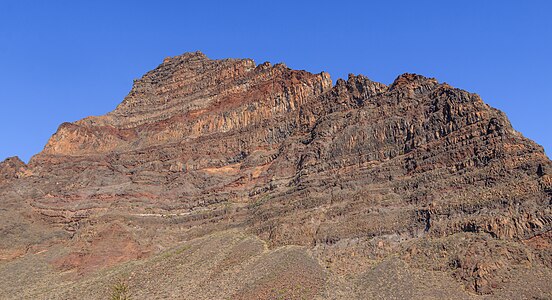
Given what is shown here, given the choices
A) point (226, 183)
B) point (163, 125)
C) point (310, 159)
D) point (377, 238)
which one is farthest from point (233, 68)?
point (377, 238)

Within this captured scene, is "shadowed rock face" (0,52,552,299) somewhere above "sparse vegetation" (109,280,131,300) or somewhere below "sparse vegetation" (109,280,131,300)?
above

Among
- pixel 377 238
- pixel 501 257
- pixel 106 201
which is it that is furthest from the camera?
pixel 106 201

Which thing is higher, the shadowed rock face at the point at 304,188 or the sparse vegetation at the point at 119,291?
the shadowed rock face at the point at 304,188

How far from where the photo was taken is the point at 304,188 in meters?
81.9

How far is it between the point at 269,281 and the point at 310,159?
97.3 ft

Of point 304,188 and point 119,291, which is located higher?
point 304,188

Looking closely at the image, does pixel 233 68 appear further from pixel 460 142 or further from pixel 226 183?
pixel 460 142

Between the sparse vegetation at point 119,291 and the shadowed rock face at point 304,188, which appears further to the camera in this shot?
the shadowed rock face at point 304,188

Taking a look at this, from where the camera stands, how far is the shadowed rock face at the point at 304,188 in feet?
196

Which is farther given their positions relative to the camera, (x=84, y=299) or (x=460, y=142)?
(x=460, y=142)

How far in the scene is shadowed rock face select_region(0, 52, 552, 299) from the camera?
59.9m

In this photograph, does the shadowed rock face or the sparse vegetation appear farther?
the shadowed rock face

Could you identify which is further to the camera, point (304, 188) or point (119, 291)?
point (304, 188)

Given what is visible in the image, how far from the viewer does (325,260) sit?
65.9 m
